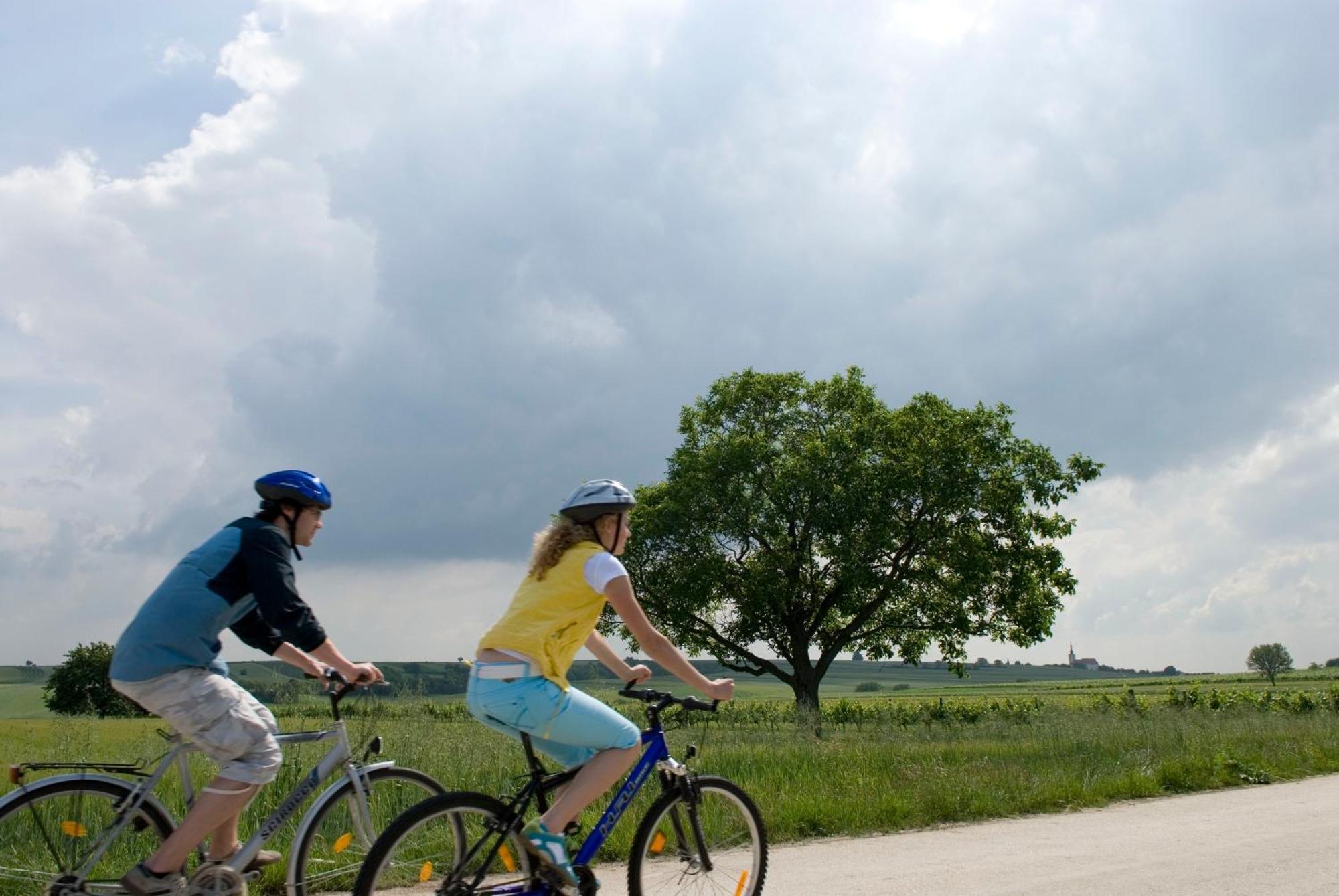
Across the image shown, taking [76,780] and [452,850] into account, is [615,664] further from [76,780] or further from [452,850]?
[76,780]

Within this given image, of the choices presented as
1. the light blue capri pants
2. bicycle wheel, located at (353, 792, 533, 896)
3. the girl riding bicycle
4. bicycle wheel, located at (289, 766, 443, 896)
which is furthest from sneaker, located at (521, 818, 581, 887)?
bicycle wheel, located at (289, 766, 443, 896)

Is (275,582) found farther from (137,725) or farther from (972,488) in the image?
(972,488)

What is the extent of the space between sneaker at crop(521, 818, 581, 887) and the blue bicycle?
0.06 m

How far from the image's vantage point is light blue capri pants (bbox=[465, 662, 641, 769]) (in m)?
4.25

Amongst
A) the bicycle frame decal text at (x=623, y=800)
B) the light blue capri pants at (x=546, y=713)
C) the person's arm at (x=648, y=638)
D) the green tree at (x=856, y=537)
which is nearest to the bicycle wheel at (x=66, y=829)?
the light blue capri pants at (x=546, y=713)

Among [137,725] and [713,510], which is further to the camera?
[713,510]

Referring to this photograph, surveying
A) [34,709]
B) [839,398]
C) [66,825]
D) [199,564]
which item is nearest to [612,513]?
[199,564]

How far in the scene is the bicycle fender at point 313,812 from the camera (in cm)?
426

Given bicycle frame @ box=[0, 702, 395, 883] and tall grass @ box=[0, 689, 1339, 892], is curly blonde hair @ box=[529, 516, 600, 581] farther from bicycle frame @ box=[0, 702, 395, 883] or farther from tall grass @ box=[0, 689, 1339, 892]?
tall grass @ box=[0, 689, 1339, 892]

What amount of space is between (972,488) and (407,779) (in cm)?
3128

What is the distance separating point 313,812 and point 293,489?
1311 mm

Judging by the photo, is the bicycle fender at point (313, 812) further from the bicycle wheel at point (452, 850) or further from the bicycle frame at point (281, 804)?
the bicycle wheel at point (452, 850)

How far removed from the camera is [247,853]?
A: 14.2 feet

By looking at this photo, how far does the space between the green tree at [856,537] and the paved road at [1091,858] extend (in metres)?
24.5
